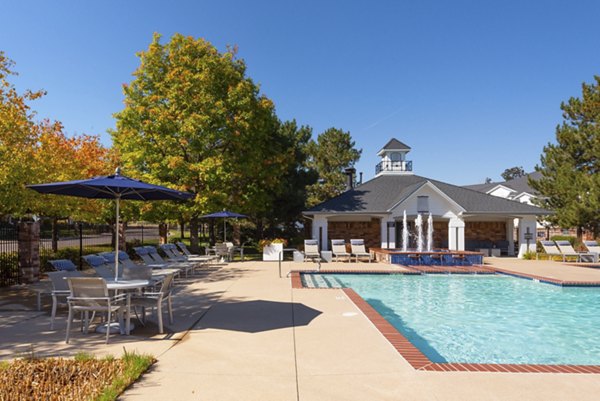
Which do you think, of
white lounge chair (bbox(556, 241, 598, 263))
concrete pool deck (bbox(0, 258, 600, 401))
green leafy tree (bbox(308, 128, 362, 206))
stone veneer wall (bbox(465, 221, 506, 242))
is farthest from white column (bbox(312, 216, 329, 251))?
green leafy tree (bbox(308, 128, 362, 206))

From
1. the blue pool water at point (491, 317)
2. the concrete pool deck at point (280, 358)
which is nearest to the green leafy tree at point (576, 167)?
the blue pool water at point (491, 317)

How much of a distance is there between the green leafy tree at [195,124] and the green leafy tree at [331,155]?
64.8 ft

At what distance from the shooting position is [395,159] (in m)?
32.2

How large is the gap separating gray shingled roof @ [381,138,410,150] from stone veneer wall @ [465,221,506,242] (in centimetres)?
906

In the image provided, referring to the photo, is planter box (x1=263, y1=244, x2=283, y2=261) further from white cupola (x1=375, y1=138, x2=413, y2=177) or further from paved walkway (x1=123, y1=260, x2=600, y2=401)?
white cupola (x1=375, y1=138, x2=413, y2=177)

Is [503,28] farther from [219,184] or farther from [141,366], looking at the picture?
[141,366]

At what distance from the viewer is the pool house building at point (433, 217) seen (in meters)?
23.7

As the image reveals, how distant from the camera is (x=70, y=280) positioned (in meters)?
6.03

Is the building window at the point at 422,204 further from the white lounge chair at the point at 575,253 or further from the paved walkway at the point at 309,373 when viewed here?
the paved walkway at the point at 309,373

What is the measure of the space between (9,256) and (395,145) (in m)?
27.6

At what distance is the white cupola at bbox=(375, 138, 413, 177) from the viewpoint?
3189 cm

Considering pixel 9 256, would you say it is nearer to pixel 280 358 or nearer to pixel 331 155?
pixel 280 358

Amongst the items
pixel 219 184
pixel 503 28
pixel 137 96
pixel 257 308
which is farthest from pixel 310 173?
pixel 257 308

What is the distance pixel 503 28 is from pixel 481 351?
50.6 feet
